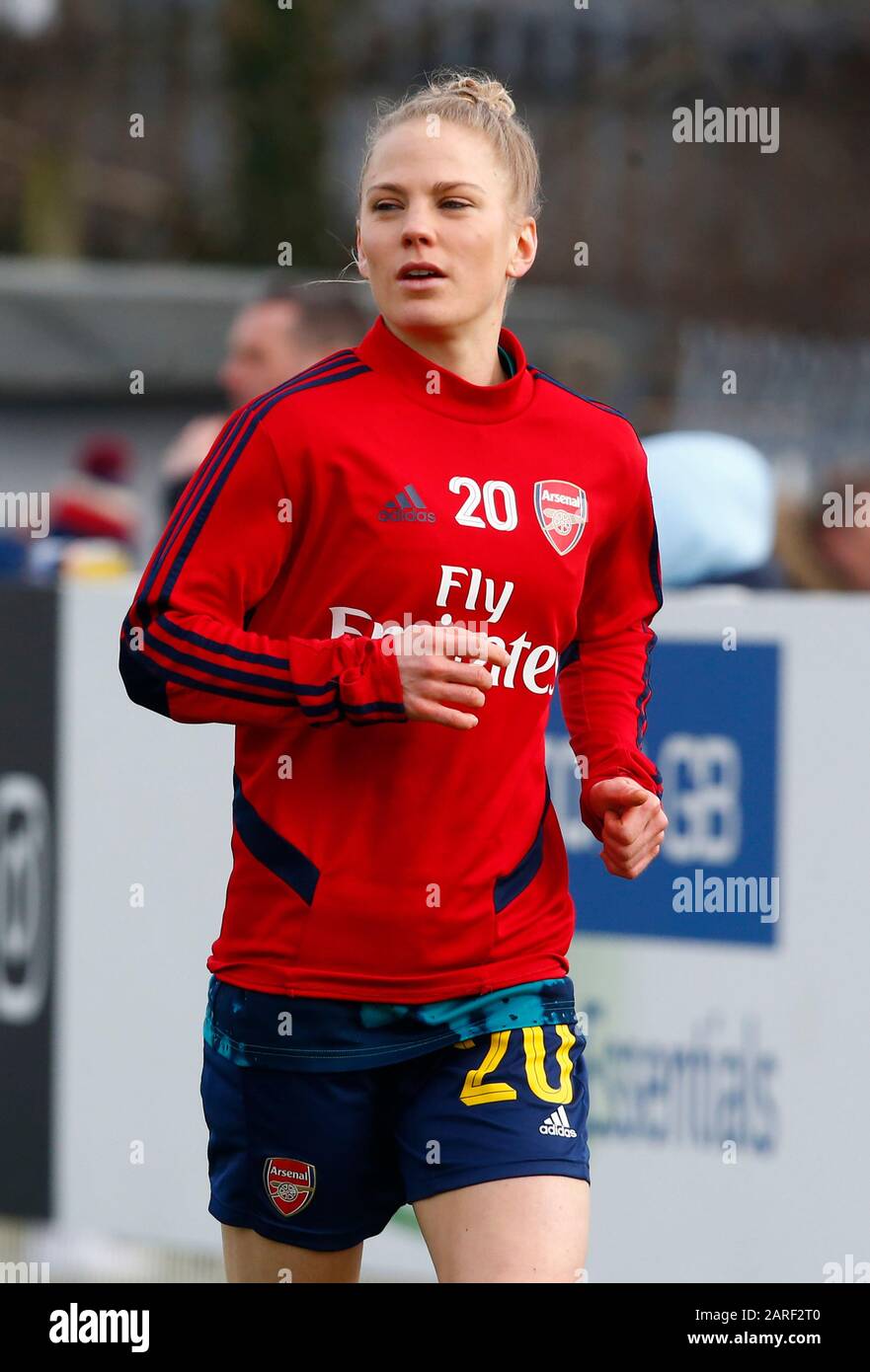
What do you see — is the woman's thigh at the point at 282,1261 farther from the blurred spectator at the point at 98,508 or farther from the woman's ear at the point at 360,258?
the blurred spectator at the point at 98,508

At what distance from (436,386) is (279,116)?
42.6 feet

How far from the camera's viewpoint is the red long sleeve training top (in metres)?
2.86

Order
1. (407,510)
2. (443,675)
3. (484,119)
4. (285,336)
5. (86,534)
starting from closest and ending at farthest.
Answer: (443,675) → (407,510) → (484,119) → (285,336) → (86,534)

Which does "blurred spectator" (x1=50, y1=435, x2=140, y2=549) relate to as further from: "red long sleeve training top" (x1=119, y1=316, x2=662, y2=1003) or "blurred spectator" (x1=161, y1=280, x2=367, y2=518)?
"red long sleeve training top" (x1=119, y1=316, x2=662, y2=1003)

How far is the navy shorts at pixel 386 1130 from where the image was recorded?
2.93m

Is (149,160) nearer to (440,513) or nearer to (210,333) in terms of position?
(210,333)

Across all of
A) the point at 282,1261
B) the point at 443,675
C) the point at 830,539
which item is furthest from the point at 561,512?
the point at 830,539

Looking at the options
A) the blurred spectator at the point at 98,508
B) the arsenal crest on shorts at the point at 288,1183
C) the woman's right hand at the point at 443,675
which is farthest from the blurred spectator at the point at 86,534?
the woman's right hand at the point at 443,675

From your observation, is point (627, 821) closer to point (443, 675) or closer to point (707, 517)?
point (443, 675)

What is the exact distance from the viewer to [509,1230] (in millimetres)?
2881

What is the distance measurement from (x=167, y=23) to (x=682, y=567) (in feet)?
39.0

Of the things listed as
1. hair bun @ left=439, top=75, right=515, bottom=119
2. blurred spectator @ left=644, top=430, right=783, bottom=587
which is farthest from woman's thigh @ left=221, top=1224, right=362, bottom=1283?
blurred spectator @ left=644, top=430, right=783, bottom=587

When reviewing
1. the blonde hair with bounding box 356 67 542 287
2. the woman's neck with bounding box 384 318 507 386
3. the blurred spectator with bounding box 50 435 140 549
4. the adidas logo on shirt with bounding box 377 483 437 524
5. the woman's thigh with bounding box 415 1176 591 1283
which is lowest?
Result: the woman's thigh with bounding box 415 1176 591 1283
